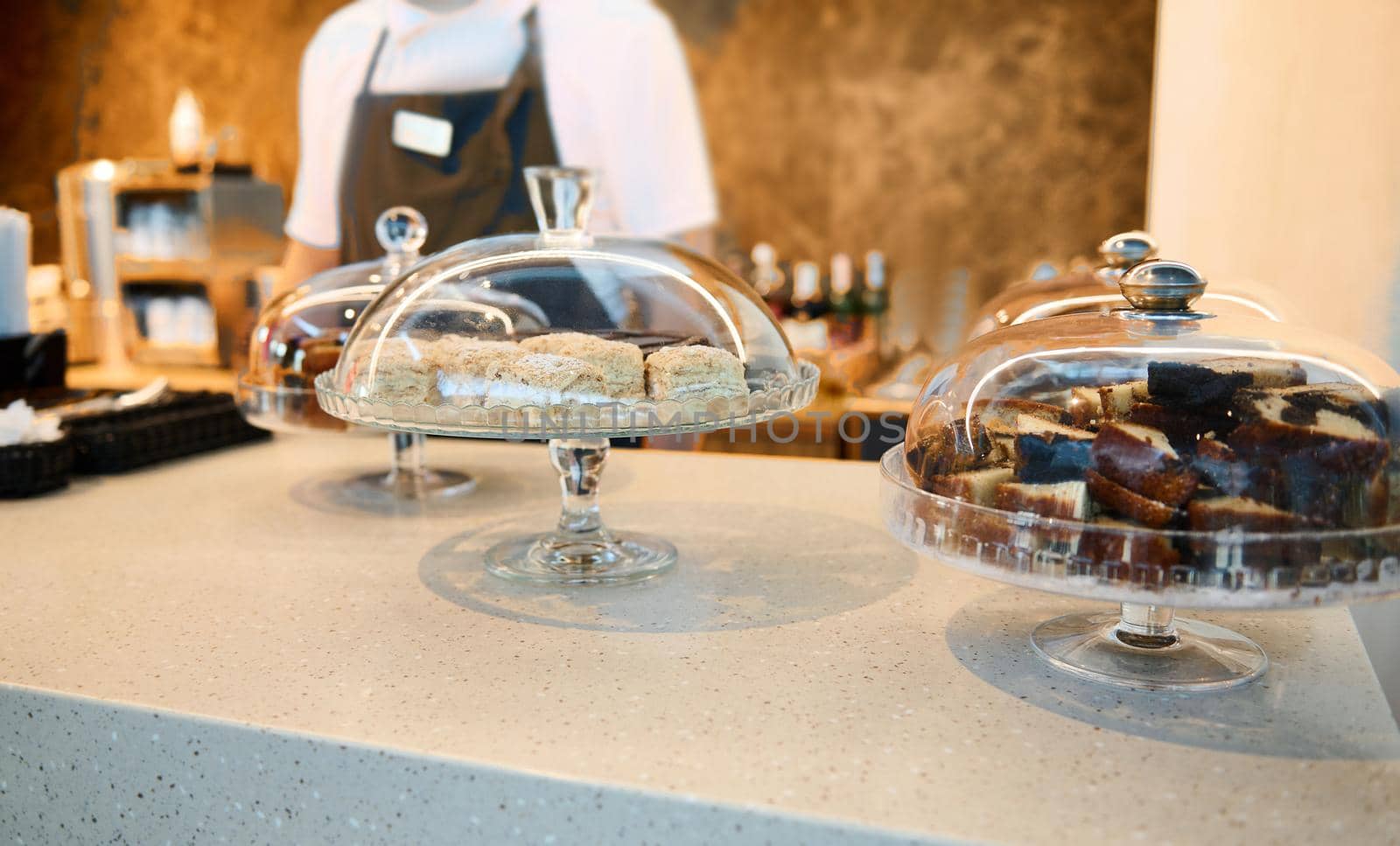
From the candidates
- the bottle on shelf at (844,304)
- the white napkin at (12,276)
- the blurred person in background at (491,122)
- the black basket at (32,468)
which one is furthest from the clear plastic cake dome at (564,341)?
the bottle on shelf at (844,304)

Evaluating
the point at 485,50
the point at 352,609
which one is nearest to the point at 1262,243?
the point at 352,609

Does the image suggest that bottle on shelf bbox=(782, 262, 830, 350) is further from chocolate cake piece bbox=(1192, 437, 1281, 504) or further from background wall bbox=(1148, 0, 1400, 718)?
chocolate cake piece bbox=(1192, 437, 1281, 504)

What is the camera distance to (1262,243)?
1527 mm

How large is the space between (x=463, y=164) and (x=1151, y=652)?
7.19ft

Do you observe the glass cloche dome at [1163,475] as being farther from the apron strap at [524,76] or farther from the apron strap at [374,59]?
the apron strap at [374,59]

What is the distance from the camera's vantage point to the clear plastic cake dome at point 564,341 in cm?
85

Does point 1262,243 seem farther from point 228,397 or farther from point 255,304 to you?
point 255,304

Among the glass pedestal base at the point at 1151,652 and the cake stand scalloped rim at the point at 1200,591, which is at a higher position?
the cake stand scalloped rim at the point at 1200,591

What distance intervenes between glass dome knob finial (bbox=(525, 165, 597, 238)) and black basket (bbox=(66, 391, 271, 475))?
0.70 meters

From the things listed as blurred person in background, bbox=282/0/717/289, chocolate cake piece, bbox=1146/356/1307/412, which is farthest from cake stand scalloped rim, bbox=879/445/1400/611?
blurred person in background, bbox=282/0/717/289

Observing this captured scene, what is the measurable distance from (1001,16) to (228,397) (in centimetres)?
235

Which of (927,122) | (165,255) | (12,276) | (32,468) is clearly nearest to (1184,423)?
(32,468)

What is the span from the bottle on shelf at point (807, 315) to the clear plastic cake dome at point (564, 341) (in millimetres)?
1802

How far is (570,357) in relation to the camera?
87 cm
